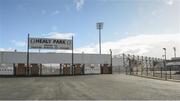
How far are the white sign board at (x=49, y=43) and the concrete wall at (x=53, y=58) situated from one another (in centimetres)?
140

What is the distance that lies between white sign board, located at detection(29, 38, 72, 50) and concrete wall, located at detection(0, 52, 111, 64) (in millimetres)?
1402

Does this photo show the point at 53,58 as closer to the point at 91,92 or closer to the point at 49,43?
the point at 49,43

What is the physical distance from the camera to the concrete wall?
53.2m

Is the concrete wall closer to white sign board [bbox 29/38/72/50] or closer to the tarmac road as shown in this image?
white sign board [bbox 29/38/72/50]

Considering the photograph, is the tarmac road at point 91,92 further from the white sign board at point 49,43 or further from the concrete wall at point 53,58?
the white sign board at point 49,43

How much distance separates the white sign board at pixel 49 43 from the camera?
5481cm

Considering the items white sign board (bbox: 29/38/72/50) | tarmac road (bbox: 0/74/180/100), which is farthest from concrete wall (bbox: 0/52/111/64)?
tarmac road (bbox: 0/74/180/100)

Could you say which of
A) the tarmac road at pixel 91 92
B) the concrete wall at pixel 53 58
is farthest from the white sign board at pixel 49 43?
the tarmac road at pixel 91 92

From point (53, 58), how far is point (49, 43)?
9.70 feet

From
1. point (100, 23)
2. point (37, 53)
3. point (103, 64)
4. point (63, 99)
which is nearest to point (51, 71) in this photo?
point (37, 53)

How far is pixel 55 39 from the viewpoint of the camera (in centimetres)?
5591

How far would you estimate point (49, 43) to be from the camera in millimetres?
55750

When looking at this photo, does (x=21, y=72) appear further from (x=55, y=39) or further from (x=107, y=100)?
(x=107, y=100)

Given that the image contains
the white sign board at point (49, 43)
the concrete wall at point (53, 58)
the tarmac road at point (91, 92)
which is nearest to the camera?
the tarmac road at point (91, 92)
